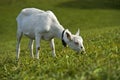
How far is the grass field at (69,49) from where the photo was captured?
35.2 ft

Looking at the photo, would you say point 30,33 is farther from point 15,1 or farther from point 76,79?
point 15,1

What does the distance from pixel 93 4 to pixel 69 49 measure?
48.1 metres

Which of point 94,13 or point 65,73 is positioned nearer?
point 65,73

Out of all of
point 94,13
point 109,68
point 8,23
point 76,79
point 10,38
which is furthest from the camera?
point 94,13

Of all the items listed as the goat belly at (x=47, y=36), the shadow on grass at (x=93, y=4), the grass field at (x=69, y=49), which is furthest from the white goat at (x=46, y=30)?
the shadow on grass at (x=93, y=4)

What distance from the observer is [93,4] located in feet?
213

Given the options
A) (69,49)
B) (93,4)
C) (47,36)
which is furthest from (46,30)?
(93,4)

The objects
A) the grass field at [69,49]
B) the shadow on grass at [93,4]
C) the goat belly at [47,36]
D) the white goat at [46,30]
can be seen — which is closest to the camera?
the grass field at [69,49]

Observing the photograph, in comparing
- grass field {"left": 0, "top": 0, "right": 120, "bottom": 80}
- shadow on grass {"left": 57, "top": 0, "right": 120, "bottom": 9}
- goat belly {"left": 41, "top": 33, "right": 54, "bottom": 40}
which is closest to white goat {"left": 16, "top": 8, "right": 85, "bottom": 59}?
goat belly {"left": 41, "top": 33, "right": 54, "bottom": 40}

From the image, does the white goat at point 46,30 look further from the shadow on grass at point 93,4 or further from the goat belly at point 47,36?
the shadow on grass at point 93,4

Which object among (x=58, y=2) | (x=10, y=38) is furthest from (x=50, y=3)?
(x=10, y=38)

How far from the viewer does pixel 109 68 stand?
1033 cm

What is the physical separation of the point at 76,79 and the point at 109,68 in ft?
3.87

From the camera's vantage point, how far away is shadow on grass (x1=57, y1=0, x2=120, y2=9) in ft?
208
